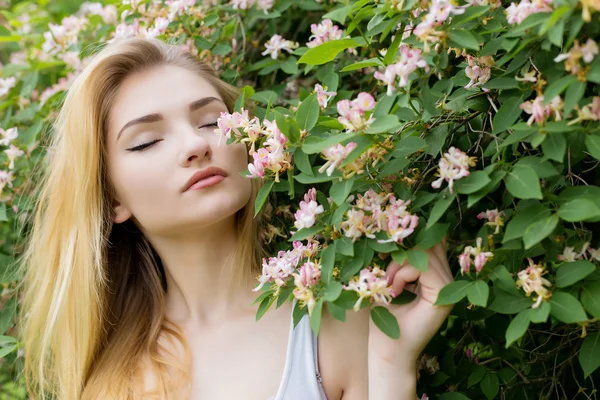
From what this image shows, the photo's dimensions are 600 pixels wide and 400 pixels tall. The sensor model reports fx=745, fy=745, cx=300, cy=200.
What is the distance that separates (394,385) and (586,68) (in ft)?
2.60

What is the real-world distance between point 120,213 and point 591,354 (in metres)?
1.29

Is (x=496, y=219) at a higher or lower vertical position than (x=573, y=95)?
lower

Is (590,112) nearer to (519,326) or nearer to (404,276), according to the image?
(519,326)

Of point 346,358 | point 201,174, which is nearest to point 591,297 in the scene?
point 346,358

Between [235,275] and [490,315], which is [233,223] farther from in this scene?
[490,315]

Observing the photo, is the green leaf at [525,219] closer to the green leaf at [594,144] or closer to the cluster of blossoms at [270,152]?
the green leaf at [594,144]

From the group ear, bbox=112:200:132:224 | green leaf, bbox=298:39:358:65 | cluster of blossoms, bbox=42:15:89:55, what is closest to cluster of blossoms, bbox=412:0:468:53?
green leaf, bbox=298:39:358:65

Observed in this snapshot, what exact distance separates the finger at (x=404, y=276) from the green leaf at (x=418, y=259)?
14 cm

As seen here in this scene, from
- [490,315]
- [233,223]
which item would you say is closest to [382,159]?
[490,315]

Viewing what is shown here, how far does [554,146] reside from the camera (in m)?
1.17

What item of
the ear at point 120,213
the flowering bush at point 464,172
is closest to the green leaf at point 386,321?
the flowering bush at point 464,172

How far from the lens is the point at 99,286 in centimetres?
215

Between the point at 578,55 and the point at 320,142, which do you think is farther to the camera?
the point at 320,142

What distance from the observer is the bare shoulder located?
1827mm
